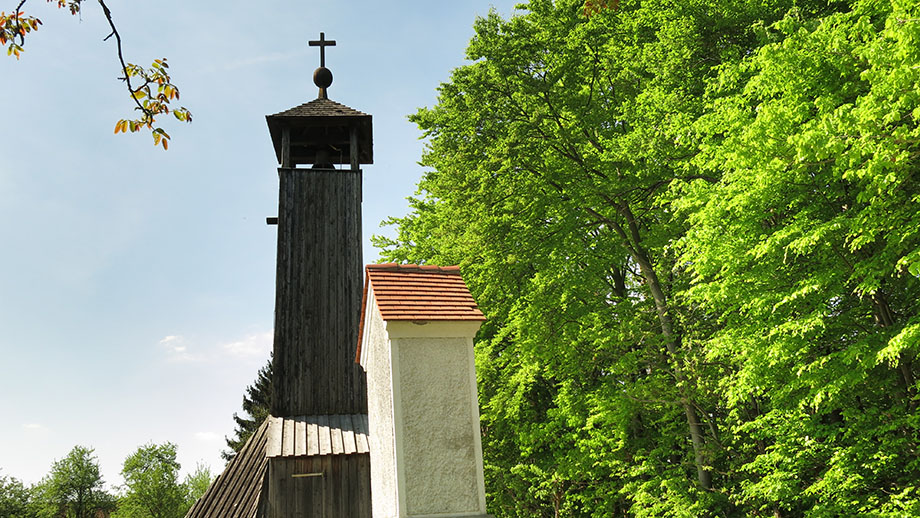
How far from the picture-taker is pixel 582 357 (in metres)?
14.9

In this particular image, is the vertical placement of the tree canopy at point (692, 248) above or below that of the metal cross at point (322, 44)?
below

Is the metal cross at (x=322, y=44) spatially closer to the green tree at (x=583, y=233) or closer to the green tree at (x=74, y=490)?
the green tree at (x=583, y=233)

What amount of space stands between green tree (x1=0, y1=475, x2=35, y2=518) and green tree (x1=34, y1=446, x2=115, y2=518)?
135 inches

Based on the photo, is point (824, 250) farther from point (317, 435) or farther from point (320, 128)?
point (320, 128)

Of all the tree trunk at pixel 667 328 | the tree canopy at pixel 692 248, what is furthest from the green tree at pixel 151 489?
the tree trunk at pixel 667 328

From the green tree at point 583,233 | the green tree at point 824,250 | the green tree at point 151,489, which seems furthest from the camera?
the green tree at point 151,489

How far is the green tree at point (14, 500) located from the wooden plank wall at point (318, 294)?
45.3m

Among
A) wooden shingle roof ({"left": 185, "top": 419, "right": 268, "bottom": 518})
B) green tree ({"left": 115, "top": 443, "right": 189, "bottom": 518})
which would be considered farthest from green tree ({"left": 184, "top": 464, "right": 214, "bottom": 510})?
wooden shingle roof ({"left": 185, "top": 419, "right": 268, "bottom": 518})

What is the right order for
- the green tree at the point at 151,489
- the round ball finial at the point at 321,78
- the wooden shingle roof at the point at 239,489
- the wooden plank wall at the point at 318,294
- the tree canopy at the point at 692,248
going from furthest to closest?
the green tree at the point at 151,489 → the round ball finial at the point at 321,78 → the wooden plank wall at the point at 318,294 → the wooden shingle roof at the point at 239,489 → the tree canopy at the point at 692,248

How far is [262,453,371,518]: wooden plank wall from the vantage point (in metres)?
12.2

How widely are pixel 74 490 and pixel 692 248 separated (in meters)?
48.3

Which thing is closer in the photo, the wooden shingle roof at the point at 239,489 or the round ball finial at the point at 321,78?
→ the wooden shingle roof at the point at 239,489

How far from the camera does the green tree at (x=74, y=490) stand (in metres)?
44.3

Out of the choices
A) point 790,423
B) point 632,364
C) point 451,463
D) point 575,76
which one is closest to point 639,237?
point 632,364
